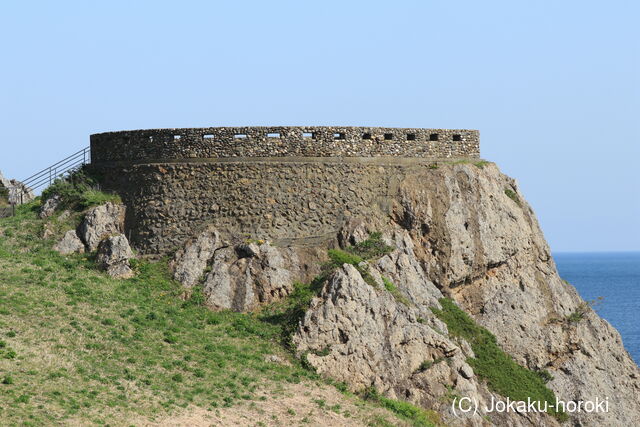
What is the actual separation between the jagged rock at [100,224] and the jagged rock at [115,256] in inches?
29.3

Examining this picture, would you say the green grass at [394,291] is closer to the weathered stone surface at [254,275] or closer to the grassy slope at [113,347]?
the weathered stone surface at [254,275]

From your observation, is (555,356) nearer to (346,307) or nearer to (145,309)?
(346,307)

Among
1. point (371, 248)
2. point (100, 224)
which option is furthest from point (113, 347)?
point (371, 248)

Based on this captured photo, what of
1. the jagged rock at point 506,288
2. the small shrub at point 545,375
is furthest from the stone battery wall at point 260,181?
the small shrub at point 545,375

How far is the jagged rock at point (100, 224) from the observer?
44.2 meters

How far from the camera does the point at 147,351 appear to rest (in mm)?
37344

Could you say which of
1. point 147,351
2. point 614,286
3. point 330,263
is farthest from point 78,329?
point 614,286

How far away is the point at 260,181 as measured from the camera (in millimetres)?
43969

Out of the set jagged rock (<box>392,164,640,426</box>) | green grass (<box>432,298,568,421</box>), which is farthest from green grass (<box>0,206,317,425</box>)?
jagged rock (<box>392,164,640,426</box>)

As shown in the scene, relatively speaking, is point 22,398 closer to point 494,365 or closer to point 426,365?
point 426,365

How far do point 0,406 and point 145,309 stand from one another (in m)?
10.3

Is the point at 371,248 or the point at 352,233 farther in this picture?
the point at 352,233

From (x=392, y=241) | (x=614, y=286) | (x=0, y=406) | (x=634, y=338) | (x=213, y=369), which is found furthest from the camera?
(x=614, y=286)

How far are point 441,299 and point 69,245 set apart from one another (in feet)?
49.7
